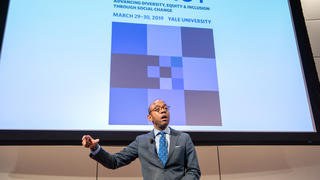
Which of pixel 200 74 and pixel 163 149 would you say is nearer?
pixel 163 149

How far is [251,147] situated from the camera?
2.12 metres

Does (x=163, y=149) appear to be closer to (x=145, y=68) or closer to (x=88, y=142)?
(x=88, y=142)

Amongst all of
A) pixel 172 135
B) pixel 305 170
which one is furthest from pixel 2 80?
pixel 305 170

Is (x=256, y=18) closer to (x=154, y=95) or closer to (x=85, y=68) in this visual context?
(x=154, y=95)

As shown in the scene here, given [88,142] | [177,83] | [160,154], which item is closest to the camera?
[88,142]

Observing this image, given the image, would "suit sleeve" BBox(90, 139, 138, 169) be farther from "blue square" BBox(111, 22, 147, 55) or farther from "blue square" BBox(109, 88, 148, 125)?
"blue square" BBox(111, 22, 147, 55)

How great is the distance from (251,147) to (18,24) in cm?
194

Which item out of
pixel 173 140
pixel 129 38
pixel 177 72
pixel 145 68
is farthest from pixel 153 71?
pixel 173 140

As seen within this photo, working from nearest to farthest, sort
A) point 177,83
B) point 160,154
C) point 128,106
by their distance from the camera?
point 160,154
point 128,106
point 177,83

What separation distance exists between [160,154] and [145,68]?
871mm

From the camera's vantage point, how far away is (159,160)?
1.30 meters

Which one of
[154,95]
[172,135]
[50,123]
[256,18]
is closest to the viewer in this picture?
[172,135]

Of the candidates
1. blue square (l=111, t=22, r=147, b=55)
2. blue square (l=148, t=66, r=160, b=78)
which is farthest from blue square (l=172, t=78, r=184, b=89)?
blue square (l=111, t=22, r=147, b=55)

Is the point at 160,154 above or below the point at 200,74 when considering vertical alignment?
below
